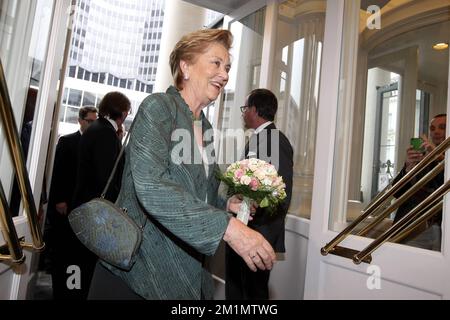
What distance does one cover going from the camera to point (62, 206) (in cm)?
321

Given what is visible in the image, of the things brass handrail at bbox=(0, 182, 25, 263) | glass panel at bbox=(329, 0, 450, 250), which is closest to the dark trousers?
glass panel at bbox=(329, 0, 450, 250)

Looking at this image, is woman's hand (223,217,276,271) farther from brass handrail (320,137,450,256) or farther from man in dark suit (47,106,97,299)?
man in dark suit (47,106,97,299)

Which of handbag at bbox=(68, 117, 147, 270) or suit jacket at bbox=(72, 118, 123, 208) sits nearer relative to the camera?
handbag at bbox=(68, 117, 147, 270)

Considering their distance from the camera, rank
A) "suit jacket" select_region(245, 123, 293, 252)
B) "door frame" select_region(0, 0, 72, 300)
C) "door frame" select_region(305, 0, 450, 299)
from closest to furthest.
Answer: "door frame" select_region(305, 0, 450, 299)
"door frame" select_region(0, 0, 72, 300)
"suit jacket" select_region(245, 123, 293, 252)

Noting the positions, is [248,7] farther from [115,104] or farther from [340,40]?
[340,40]

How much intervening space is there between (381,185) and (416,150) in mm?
337

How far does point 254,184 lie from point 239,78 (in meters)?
3.07

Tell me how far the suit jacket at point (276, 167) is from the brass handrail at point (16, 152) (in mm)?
1602

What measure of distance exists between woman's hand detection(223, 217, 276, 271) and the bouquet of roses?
368 mm

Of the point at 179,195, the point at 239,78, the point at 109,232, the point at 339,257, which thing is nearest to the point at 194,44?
the point at 179,195

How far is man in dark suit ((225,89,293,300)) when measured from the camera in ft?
8.60

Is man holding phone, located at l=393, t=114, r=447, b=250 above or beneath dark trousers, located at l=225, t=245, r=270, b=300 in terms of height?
above

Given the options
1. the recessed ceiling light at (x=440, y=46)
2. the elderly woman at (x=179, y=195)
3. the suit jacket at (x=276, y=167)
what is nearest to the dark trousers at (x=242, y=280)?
the suit jacket at (x=276, y=167)

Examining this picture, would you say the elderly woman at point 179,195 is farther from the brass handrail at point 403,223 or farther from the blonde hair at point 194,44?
the brass handrail at point 403,223
